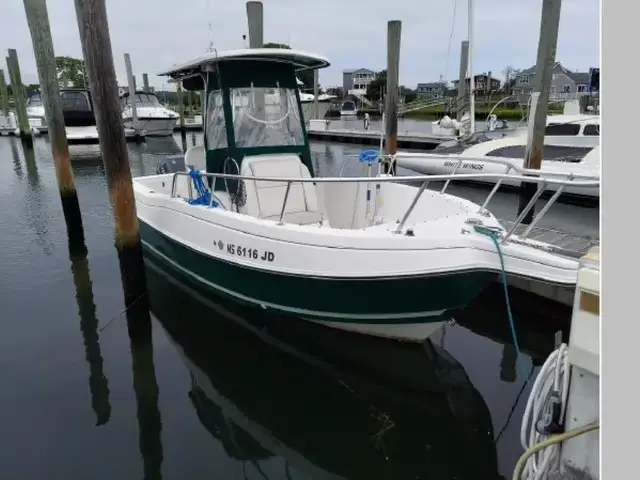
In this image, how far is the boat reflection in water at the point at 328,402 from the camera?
12.5 ft

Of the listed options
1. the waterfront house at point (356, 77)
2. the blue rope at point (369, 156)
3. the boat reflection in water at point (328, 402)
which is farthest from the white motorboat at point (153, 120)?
the waterfront house at point (356, 77)

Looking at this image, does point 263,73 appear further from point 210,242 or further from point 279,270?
point 279,270

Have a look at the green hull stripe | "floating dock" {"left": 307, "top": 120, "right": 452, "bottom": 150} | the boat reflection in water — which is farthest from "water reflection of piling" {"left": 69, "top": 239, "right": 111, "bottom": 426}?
"floating dock" {"left": 307, "top": 120, "right": 452, "bottom": 150}

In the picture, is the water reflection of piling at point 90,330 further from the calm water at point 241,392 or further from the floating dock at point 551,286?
the floating dock at point 551,286

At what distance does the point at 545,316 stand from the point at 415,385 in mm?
2253

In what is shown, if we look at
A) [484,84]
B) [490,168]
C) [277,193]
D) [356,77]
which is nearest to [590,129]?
[490,168]

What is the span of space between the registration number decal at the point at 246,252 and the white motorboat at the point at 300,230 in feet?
0.05

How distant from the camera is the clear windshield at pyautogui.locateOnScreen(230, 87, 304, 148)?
21.0ft

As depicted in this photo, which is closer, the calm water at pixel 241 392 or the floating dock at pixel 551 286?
the calm water at pixel 241 392

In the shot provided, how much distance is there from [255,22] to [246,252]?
7.82 metres

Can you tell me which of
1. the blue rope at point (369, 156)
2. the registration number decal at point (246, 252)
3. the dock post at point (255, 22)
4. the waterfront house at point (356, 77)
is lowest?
the registration number decal at point (246, 252)

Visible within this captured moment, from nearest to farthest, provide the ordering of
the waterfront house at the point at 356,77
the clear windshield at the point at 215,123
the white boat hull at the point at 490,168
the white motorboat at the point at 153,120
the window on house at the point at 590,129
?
the clear windshield at the point at 215,123 < the white boat hull at the point at 490,168 < the window on house at the point at 590,129 < the white motorboat at the point at 153,120 < the waterfront house at the point at 356,77

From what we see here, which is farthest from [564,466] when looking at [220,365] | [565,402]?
[220,365]

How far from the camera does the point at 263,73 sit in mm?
6508
